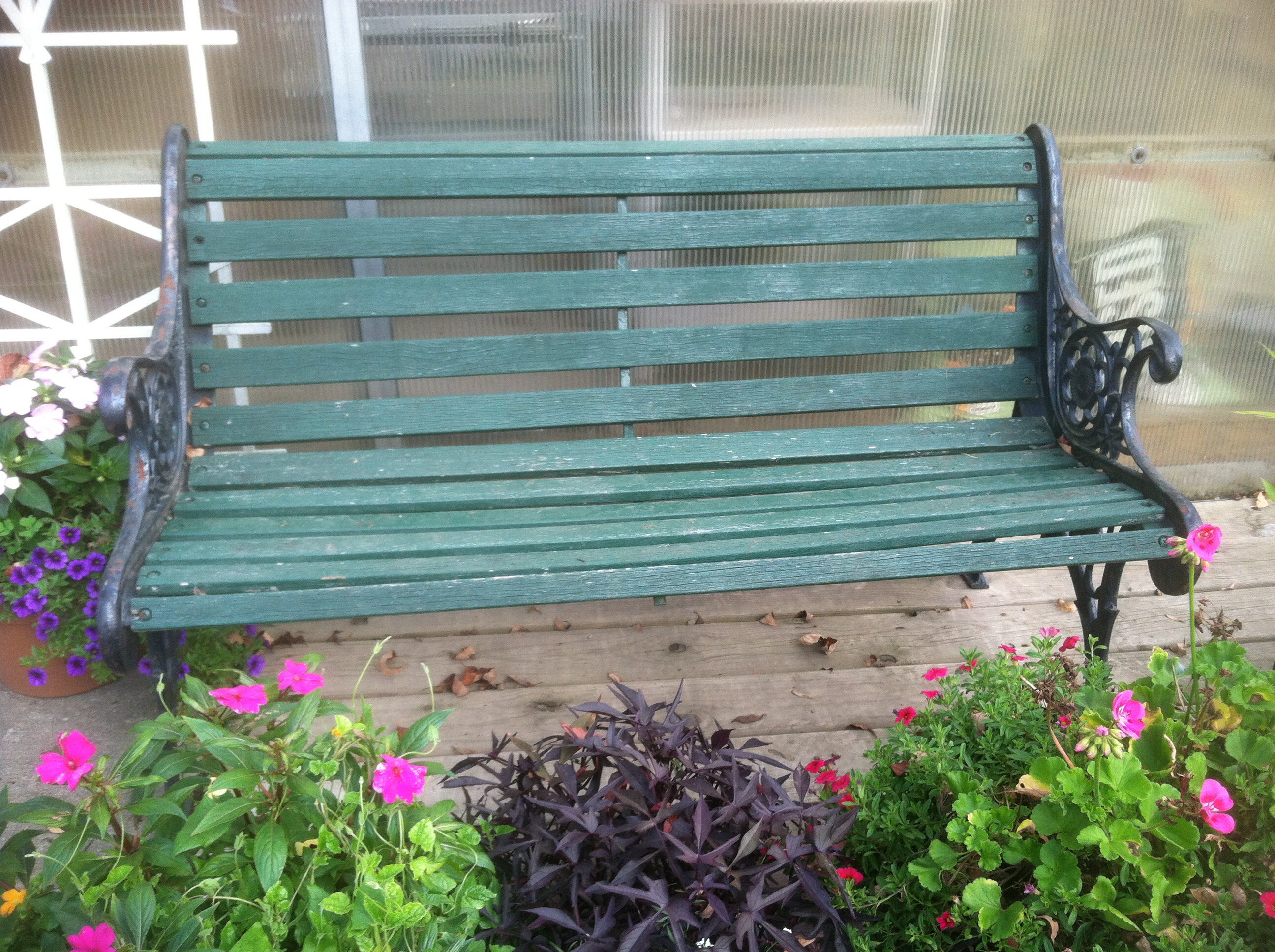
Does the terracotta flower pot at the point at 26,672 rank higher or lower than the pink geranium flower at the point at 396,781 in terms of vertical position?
lower

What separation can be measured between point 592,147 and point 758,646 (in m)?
1.48

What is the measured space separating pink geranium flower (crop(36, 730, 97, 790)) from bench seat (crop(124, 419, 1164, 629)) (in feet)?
2.06

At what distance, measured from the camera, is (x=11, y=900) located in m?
1.19

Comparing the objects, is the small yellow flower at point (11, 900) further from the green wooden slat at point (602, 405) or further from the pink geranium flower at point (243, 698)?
the green wooden slat at point (602, 405)

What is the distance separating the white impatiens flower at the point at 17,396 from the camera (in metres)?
2.20

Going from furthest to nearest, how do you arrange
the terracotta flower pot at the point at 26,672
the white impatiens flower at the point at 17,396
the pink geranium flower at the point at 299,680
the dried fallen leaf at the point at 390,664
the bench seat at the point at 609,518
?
the dried fallen leaf at the point at 390,664 → the terracotta flower pot at the point at 26,672 → the white impatiens flower at the point at 17,396 → the bench seat at the point at 609,518 → the pink geranium flower at the point at 299,680

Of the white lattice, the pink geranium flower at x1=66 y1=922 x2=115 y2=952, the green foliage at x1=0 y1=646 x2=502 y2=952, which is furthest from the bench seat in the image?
the white lattice

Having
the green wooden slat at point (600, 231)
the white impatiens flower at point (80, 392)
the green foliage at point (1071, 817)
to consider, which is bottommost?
the green foliage at point (1071, 817)

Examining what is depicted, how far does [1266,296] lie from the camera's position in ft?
11.3

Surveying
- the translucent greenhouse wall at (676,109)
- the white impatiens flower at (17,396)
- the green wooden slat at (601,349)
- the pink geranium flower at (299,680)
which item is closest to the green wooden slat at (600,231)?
the green wooden slat at (601,349)

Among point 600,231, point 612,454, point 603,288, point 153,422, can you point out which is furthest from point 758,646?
point 153,422

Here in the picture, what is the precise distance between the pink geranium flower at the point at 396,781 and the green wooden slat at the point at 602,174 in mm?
1697

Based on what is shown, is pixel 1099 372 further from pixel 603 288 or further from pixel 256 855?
pixel 256 855

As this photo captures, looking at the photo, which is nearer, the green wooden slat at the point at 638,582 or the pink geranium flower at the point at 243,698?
the pink geranium flower at the point at 243,698
